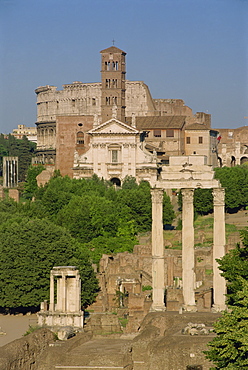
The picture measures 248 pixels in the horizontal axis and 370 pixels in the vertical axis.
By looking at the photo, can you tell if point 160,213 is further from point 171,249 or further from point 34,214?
point 34,214

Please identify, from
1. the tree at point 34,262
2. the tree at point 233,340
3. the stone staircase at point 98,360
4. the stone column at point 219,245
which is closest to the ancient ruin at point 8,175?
the tree at point 34,262

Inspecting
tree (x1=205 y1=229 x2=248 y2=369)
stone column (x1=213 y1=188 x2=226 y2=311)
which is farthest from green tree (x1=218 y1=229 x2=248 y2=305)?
tree (x1=205 y1=229 x2=248 y2=369)

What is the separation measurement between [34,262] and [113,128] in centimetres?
5855

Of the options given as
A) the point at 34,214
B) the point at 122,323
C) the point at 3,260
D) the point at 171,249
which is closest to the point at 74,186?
the point at 34,214

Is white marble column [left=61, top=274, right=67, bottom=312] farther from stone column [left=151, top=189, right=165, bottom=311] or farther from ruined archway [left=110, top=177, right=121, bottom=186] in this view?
ruined archway [left=110, top=177, right=121, bottom=186]

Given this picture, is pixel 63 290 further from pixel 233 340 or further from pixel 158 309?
pixel 233 340

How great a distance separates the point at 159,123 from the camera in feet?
435

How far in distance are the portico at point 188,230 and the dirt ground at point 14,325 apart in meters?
6.79

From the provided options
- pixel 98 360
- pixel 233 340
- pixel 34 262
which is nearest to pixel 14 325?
pixel 34 262

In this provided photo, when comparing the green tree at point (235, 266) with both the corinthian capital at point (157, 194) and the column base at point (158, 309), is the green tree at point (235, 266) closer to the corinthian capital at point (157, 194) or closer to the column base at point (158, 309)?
the column base at point (158, 309)

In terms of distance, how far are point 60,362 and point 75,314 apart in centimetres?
1119

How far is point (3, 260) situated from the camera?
5784cm

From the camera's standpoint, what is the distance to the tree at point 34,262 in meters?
55.8

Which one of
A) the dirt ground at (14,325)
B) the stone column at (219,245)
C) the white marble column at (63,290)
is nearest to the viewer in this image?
the stone column at (219,245)
